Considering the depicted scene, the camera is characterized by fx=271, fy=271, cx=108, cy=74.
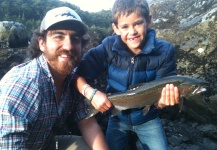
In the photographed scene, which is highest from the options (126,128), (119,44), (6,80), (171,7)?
(171,7)

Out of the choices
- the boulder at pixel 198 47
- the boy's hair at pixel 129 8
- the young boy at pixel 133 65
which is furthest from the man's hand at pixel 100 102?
the boulder at pixel 198 47

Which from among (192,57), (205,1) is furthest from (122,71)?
(205,1)

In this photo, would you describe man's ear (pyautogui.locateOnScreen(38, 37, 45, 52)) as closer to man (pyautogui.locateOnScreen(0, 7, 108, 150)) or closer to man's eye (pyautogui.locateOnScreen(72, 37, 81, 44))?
man (pyautogui.locateOnScreen(0, 7, 108, 150))

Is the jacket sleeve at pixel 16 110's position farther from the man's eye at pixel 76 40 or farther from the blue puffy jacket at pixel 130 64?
the blue puffy jacket at pixel 130 64

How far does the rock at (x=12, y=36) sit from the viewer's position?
619cm

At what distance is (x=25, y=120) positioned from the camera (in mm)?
3119

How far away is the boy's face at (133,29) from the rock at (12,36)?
3.37 meters

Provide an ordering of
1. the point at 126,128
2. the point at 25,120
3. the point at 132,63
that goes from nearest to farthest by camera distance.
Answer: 1. the point at 25,120
2. the point at 132,63
3. the point at 126,128

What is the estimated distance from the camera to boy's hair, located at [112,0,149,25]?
3.86 metres

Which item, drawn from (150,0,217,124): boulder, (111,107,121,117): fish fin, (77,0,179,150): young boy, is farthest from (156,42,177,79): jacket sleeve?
(150,0,217,124): boulder

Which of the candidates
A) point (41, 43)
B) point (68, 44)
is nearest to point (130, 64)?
point (68, 44)

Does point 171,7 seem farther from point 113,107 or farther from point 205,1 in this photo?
point 113,107

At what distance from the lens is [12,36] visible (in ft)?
20.6

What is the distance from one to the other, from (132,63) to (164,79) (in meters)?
0.53
